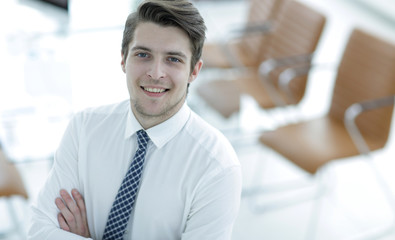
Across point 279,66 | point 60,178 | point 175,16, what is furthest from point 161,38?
point 279,66

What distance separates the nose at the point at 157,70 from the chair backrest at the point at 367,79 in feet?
5.48

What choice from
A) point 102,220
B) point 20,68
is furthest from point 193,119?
point 20,68

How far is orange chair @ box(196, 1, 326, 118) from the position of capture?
3.17 meters

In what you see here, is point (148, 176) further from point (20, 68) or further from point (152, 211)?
point (20, 68)

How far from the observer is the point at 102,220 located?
5.21 feet

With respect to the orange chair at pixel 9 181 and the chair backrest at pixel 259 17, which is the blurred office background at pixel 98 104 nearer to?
the orange chair at pixel 9 181

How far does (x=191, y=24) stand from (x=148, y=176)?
0.43 meters

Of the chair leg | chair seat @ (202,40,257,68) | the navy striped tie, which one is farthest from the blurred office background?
the navy striped tie

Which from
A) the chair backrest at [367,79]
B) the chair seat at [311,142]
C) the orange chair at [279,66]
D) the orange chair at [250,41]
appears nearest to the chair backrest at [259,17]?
the orange chair at [250,41]

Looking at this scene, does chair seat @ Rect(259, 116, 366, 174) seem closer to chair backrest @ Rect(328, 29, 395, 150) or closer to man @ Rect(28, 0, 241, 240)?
chair backrest @ Rect(328, 29, 395, 150)

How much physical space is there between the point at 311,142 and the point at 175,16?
63.6 inches

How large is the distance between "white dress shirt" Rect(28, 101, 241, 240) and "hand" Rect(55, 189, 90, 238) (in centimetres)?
2

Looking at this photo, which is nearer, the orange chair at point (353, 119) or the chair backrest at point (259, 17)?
the orange chair at point (353, 119)

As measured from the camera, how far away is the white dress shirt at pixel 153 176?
Answer: 1450 millimetres
